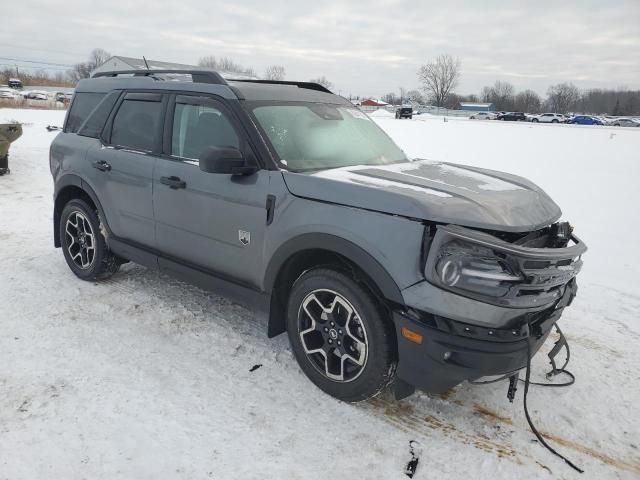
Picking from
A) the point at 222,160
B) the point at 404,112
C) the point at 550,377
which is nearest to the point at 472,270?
the point at 550,377

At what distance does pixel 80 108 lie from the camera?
4582mm

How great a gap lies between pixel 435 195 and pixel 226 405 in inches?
66.7

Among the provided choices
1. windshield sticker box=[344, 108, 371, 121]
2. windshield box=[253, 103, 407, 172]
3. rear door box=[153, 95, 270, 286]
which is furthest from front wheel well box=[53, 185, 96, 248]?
windshield sticker box=[344, 108, 371, 121]

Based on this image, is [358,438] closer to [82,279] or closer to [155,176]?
[155,176]

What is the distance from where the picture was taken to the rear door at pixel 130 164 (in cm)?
374

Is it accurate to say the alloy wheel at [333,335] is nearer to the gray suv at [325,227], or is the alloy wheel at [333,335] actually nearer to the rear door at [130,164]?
the gray suv at [325,227]

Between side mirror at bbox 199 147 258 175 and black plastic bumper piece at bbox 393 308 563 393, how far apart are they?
1321mm

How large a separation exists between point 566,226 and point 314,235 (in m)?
1.49

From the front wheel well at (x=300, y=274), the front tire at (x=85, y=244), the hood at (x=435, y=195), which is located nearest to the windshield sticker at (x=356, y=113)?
the hood at (x=435, y=195)

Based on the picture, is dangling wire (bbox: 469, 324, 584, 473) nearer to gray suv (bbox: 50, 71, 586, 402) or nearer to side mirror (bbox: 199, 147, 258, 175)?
gray suv (bbox: 50, 71, 586, 402)

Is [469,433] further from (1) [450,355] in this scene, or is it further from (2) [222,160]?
(2) [222,160]

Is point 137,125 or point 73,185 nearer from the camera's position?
point 137,125

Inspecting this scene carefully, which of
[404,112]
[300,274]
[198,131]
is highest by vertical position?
[404,112]

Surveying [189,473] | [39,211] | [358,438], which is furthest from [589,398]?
[39,211]
